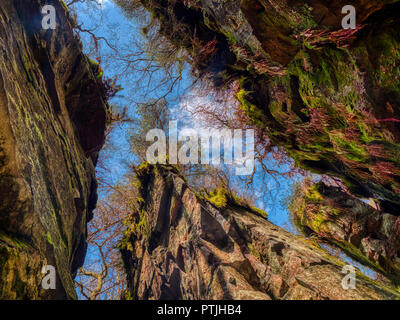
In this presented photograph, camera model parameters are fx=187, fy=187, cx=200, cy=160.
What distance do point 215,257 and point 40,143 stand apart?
3.58m

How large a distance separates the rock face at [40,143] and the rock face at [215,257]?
1916 mm

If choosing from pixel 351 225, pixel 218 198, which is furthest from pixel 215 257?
pixel 351 225

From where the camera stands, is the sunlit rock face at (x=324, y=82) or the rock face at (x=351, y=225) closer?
the sunlit rock face at (x=324, y=82)

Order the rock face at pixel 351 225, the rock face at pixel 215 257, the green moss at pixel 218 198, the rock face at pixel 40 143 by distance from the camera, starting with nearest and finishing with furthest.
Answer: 1. the rock face at pixel 40 143
2. the rock face at pixel 215 257
3. the rock face at pixel 351 225
4. the green moss at pixel 218 198

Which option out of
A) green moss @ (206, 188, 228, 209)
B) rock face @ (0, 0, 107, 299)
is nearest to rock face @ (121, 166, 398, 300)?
green moss @ (206, 188, 228, 209)

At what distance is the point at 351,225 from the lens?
493cm

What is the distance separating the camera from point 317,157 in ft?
15.1

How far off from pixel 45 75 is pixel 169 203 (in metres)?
4.21

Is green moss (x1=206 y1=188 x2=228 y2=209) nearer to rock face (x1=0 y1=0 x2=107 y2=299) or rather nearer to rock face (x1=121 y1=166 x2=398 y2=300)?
rock face (x1=121 y1=166 x2=398 y2=300)

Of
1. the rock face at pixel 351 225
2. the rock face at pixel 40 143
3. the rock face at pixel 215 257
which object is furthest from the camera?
the rock face at pixel 351 225

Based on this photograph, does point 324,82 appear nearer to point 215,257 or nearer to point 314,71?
point 314,71

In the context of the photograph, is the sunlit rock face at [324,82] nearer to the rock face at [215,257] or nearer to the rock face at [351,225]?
the rock face at [351,225]

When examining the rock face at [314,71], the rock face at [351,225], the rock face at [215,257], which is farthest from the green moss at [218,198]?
the rock face at [351,225]

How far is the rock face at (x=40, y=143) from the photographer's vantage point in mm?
1985
